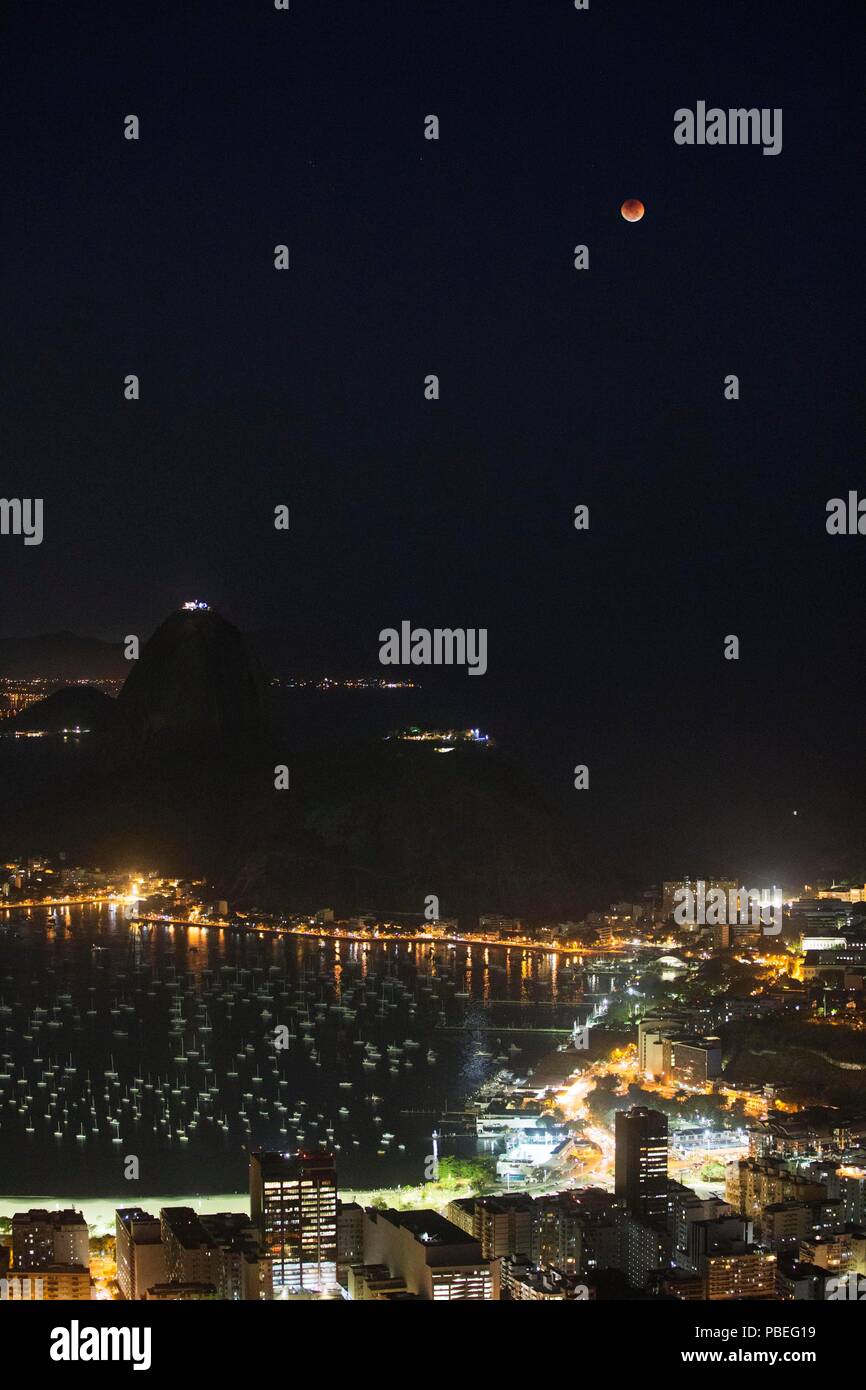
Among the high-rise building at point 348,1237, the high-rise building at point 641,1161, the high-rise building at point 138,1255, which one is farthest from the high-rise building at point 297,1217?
the high-rise building at point 641,1161

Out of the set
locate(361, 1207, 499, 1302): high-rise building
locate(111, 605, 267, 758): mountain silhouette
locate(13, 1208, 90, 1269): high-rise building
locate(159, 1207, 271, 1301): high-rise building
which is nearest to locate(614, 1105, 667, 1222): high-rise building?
locate(361, 1207, 499, 1302): high-rise building

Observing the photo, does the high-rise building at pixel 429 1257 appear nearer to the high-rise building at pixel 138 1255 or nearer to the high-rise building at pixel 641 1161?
the high-rise building at pixel 138 1255

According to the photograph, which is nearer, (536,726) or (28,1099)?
(28,1099)

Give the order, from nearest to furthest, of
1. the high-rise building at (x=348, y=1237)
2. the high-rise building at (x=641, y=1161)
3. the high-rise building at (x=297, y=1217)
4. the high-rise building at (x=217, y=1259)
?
the high-rise building at (x=217, y=1259)
the high-rise building at (x=297, y=1217)
the high-rise building at (x=348, y=1237)
the high-rise building at (x=641, y=1161)

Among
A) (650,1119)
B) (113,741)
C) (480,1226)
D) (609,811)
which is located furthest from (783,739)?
(113,741)

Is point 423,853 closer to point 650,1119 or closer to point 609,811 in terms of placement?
point 609,811
